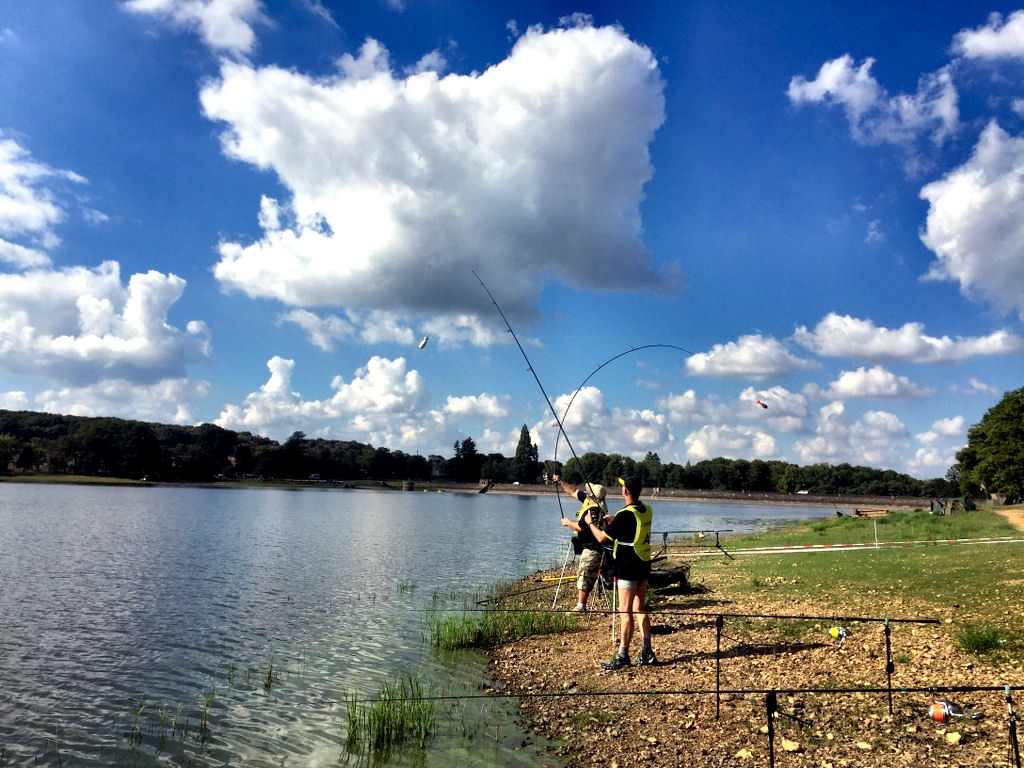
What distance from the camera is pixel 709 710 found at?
8422 mm

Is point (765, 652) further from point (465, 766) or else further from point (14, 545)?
point (14, 545)

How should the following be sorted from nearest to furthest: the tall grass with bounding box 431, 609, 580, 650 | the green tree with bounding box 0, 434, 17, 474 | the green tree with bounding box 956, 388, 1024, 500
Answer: the tall grass with bounding box 431, 609, 580, 650 < the green tree with bounding box 956, 388, 1024, 500 < the green tree with bounding box 0, 434, 17, 474

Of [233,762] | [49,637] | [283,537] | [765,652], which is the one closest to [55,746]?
[233,762]

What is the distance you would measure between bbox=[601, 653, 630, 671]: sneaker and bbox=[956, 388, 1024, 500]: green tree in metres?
73.3

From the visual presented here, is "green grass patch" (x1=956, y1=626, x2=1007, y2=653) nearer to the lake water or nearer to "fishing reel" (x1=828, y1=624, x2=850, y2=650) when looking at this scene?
"fishing reel" (x1=828, y1=624, x2=850, y2=650)

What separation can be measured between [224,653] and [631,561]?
9365 mm

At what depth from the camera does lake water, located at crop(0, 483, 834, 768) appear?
9.28 metres

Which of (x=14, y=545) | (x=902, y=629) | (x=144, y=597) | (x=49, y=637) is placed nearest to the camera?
(x=902, y=629)

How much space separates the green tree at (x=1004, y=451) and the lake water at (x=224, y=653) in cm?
5971

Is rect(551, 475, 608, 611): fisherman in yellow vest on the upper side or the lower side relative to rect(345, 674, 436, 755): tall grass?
upper

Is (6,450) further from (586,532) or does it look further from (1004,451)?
(1004,451)

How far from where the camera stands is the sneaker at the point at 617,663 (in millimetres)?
10531

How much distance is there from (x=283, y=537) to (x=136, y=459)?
134013mm

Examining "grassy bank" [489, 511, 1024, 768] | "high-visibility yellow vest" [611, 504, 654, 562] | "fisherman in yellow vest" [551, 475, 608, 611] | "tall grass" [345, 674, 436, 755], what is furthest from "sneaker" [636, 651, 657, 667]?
"tall grass" [345, 674, 436, 755]
